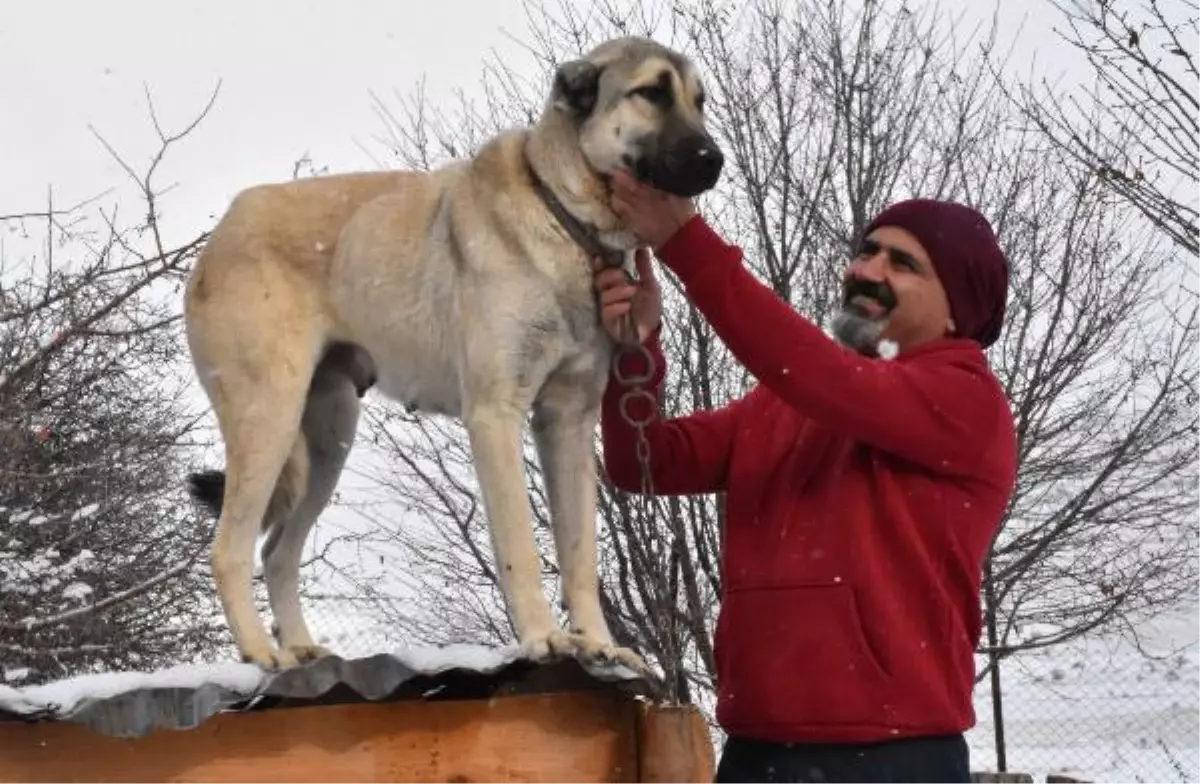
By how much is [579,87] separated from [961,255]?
2.80ft

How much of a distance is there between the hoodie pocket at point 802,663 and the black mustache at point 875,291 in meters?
0.63

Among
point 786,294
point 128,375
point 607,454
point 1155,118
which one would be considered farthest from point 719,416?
point 128,375

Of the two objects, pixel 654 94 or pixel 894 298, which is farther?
pixel 894 298

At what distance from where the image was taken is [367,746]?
206cm

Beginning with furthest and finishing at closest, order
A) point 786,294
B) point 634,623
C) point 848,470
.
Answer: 1. point 786,294
2. point 634,623
3. point 848,470

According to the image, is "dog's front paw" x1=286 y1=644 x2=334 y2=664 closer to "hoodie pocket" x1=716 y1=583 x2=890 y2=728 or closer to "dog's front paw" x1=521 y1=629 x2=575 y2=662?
"dog's front paw" x1=521 y1=629 x2=575 y2=662

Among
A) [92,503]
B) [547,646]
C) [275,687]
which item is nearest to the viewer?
[275,687]

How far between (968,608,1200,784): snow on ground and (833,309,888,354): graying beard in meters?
8.45

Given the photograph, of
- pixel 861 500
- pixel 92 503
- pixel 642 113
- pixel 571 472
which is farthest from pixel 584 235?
pixel 92 503

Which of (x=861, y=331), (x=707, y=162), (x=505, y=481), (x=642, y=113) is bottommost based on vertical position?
(x=505, y=481)

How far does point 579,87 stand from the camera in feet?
8.29

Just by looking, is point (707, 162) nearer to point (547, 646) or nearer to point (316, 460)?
point (547, 646)

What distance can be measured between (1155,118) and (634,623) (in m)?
3.56

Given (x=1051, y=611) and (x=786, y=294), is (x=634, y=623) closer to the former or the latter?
(x=786, y=294)
